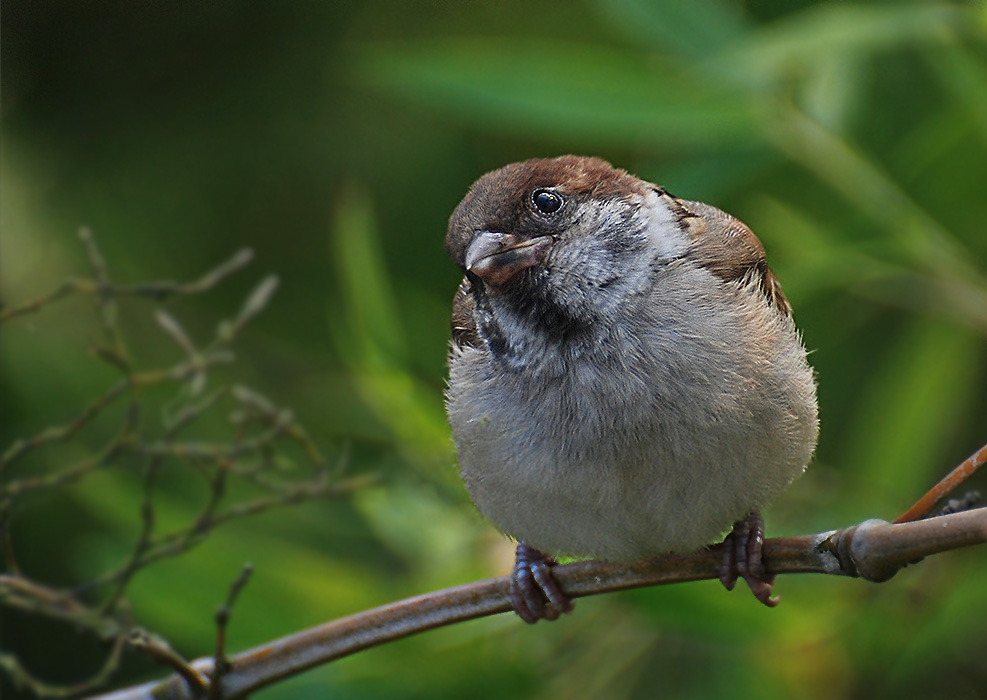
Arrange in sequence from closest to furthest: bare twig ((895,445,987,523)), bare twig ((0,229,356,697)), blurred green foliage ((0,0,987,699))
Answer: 1. bare twig ((895,445,987,523))
2. bare twig ((0,229,356,697))
3. blurred green foliage ((0,0,987,699))

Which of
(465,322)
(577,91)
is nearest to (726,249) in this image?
(465,322)

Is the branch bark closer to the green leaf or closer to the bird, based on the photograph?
the bird

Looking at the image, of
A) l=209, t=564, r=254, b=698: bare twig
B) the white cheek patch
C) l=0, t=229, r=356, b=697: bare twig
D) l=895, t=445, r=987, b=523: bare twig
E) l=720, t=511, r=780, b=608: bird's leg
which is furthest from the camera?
the white cheek patch

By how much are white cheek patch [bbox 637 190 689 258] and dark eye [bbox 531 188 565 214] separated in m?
0.17

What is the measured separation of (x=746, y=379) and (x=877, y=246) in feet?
3.65

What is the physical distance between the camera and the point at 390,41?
4352 millimetres

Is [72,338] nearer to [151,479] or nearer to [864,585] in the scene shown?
[151,479]

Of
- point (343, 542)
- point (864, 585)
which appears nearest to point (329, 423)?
point (343, 542)

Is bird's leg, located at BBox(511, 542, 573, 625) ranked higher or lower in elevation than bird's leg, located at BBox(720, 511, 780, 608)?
lower

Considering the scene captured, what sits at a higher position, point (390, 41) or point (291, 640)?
point (390, 41)

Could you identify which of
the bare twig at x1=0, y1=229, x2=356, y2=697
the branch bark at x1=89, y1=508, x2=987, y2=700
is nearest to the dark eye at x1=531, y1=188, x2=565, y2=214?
the bare twig at x1=0, y1=229, x2=356, y2=697

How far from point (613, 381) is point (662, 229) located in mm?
342

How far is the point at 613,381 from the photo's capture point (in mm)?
2111

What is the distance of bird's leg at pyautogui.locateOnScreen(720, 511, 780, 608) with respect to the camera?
2.13m
